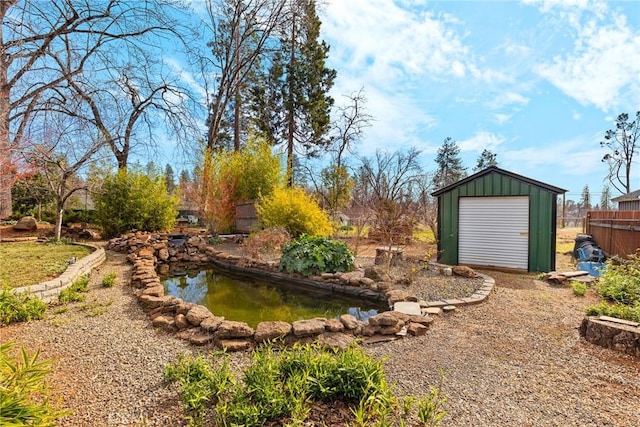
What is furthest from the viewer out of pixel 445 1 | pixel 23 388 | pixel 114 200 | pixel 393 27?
pixel 114 200

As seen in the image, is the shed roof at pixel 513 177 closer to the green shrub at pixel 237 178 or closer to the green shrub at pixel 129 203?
the green shrub at pixel 237 178

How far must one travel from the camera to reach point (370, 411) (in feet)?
6.02

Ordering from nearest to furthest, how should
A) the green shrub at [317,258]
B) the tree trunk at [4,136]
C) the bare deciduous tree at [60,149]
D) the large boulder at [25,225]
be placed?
the tree trunk at [4,136] → the green shrub at [317,258] → the bare deciduous tree at [60,149] → the large boulder at [25,225]

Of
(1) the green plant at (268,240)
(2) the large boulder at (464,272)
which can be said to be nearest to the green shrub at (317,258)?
(1) the green plant at (268,240)

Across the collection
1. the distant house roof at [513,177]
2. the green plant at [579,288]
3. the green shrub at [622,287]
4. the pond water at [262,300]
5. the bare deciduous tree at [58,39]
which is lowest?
the pond water at [262,300]

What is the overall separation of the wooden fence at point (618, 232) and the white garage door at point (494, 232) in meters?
2.35

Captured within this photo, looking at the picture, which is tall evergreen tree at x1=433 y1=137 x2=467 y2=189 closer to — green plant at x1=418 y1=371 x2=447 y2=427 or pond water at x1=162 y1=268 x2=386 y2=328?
pond water at x1=162 y1=268 x2=386 y2=328

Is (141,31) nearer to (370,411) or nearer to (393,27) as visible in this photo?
(393,27)

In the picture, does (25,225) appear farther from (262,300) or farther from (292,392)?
(292,392)

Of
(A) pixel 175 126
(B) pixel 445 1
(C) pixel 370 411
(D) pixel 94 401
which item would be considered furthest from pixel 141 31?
(C) pixel 370 411

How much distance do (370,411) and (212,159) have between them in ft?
35.9

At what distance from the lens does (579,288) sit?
466 centimetres

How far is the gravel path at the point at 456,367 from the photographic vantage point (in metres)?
1.87

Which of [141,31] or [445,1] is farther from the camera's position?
[141,31]
